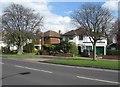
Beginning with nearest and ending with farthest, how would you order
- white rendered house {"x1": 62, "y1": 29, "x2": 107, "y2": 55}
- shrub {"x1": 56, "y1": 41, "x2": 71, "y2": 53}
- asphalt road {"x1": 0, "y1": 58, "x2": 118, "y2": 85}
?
asphalt road {"x1": 0, "y1": 58, "x2": 118, "y2": 85}, shrub {"x1": 56, "y1": 41, "x2": 71, "y2": 53}, white rendered house {"x1": 62, "y1": 29, "x2": 107, "y2": 55}

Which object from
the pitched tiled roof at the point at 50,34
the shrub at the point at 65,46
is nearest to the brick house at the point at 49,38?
the pitched tiled roof at the point at 50,34

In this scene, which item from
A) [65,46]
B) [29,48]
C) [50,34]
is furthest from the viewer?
[50,34]

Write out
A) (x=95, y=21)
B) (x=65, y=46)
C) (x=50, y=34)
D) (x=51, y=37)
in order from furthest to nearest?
1. (x=50, y=34)
2. (x=51, y=37)
3. (x=65, y=46)
4. (x=95, y=21)

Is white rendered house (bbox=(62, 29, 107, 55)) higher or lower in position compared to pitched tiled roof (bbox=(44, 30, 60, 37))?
lower

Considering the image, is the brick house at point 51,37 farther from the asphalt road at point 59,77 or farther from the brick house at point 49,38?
the asphalt road at point 59,77

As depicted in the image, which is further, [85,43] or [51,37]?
[51,37]

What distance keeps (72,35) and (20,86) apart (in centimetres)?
5958

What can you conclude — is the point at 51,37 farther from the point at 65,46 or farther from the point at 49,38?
the point at 65,46

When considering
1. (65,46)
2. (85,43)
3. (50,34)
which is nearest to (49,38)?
(50,34)

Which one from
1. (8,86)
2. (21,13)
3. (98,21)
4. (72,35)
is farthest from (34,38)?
(8,86)

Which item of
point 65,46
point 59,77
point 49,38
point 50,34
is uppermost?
point 50,34

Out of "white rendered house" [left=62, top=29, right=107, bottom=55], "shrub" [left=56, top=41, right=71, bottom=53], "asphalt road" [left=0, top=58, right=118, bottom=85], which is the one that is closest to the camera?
"asphalt road" [left=0, top=58, right=118, bottom=85]

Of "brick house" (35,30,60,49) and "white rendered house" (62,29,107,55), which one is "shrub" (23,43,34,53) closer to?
"white rendered house" (62,29,107,55)

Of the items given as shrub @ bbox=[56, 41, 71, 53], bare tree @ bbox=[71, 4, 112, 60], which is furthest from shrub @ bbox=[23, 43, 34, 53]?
bare tree @ bbox=[71, 4, 112, 60]
